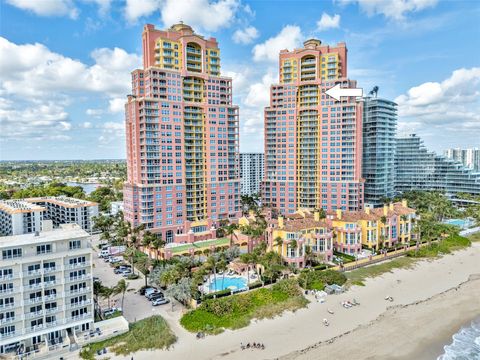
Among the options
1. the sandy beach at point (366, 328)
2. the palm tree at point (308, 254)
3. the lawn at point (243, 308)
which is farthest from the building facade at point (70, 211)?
the palm tree at point (308, 254)

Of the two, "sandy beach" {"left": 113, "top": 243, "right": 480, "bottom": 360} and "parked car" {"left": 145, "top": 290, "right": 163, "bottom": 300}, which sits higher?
"parked car" {"left": 145, "top": 290, "right": 163, "bottom": 300}

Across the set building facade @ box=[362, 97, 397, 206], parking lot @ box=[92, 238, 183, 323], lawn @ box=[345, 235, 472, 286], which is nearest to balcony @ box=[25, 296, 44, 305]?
parking lot @ box=[92, 238, 183, 323]

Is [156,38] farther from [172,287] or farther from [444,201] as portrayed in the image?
[444,201]

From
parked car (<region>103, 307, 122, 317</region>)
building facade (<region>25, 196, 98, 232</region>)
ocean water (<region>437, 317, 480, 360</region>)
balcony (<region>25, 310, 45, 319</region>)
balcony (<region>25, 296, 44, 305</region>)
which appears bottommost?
ocean water (<region>437, 317, 480, 360</region>)

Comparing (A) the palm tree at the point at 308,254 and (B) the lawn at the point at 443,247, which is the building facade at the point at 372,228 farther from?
(A) the palm tree at the point at 308,254

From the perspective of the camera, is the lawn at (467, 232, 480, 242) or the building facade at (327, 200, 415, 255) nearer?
the building facade at (327, 200, 415, 255)

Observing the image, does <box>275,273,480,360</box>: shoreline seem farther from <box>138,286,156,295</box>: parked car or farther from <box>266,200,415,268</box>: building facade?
<box>138,286,156,295</box>: parked car
